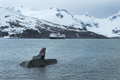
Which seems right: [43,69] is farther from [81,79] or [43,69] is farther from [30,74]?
[81,79]

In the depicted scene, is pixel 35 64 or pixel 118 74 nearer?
pixel 118 74

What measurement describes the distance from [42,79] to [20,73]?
17.2 ft

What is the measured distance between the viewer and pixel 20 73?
3434 cm

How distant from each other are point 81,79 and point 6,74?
10.5 m

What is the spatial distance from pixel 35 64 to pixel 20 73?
20.5ft

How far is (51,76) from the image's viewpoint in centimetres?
3216

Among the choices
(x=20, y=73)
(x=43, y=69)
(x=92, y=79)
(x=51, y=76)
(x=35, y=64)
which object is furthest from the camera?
(x=35, y=64)

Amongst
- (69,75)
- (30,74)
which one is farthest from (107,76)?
(30,74)

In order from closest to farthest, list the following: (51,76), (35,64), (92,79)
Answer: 1. (92,79)
2. (51,76)
3. (35,64)

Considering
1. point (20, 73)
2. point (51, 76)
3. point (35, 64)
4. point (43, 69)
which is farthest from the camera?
point (35, 64)

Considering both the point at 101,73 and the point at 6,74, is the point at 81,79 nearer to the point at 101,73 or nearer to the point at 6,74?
the point at 101,73

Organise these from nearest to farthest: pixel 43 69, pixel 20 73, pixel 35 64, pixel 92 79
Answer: pixel 92 79, pixel 20 73, pixel 43 69, pixel 35 64

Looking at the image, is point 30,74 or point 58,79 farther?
point 30,74

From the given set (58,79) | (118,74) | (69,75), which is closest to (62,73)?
(69,75)
